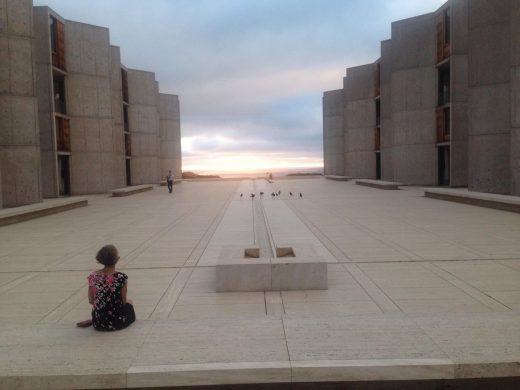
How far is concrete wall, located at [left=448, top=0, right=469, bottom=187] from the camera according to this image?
99.4 feet

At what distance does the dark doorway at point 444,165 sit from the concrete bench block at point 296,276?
3015 centimetres

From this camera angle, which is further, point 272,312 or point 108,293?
point 272,312

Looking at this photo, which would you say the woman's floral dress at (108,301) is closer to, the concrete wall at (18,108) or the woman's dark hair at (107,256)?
the woman's dark hair at (107,256)

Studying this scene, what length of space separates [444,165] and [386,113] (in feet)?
26.3

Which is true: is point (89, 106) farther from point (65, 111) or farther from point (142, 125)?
point (142, 125)

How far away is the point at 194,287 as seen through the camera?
7.67m

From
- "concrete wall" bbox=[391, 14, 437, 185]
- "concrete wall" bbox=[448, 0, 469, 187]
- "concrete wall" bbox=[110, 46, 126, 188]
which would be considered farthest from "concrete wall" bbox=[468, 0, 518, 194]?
"concrete wall" bbox=[110, 46, 126, 188]

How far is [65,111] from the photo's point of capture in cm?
3067

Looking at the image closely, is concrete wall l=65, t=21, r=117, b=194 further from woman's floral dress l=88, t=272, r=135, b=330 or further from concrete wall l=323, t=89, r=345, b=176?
concrete wall l=323, t=89, r=345, b=176

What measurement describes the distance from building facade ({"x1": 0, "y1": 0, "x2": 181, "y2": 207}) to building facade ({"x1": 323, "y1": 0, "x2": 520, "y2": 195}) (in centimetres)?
2055

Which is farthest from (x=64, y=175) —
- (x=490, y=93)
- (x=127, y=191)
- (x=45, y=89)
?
(x=490, y=93)

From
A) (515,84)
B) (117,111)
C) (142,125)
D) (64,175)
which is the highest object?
(117,111)

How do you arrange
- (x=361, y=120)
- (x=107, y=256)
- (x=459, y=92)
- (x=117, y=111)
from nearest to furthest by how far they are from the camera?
(x=107, y=256)
(x=459, y=92)
(x=117, y=111)
(x=361, y=120)

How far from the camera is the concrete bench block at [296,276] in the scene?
733cm
